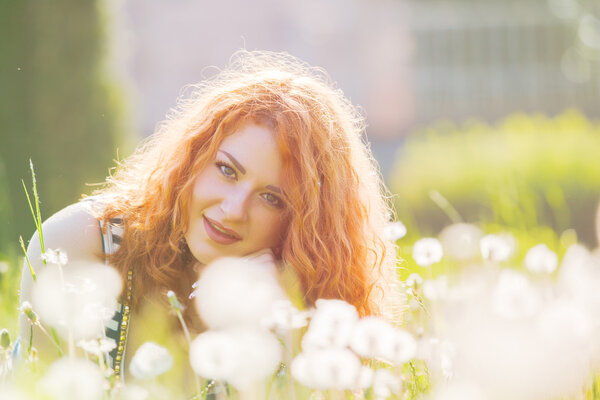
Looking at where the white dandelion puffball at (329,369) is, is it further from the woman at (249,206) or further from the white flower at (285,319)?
the woman at (249,206)

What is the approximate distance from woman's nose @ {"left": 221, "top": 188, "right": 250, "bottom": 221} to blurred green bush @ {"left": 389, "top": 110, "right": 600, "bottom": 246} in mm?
2536

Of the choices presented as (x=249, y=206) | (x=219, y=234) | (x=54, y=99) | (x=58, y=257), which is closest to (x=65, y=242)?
(x=219, y=234)

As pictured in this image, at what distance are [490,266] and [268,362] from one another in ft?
3.52

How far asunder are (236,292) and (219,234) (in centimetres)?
45

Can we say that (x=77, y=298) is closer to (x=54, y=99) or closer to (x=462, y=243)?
(x=462, y=243)

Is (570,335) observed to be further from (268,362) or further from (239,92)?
(239,92)

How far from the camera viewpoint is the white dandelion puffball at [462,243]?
280 cm

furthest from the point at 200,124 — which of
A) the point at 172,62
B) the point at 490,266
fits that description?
the point at 172,62

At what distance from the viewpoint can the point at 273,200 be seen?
241 centimetres

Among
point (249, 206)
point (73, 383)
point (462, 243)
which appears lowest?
point (73, 383)

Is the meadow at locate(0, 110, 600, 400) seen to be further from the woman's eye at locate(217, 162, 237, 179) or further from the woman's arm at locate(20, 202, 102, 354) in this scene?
the woman's eye at locate(217, 162, 237, 179)

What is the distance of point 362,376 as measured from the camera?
1.31 m

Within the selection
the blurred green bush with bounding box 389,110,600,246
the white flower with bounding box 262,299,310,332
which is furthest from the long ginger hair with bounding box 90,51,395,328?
the blurred green bush with bounding box 389,110,600,246

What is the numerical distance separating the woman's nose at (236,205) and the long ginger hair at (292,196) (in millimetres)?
156
